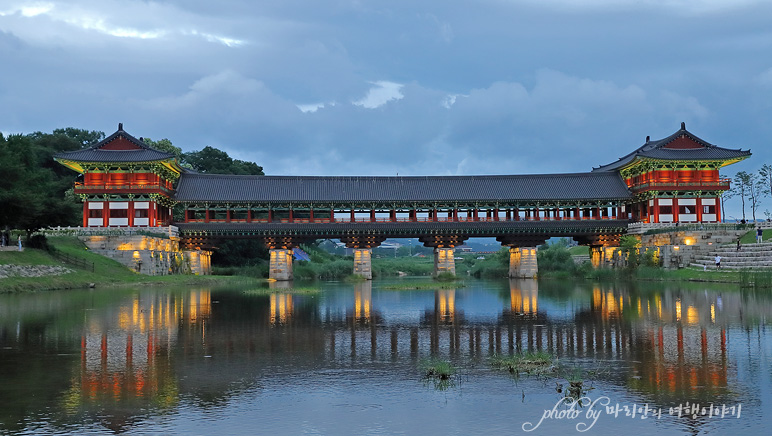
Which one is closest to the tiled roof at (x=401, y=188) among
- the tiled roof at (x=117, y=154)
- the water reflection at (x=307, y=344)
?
the tiled roof at (x=117, y=154)

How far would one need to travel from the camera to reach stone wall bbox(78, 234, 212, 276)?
69.8m

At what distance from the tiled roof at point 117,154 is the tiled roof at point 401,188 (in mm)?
7436

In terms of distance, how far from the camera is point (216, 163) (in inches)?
4569

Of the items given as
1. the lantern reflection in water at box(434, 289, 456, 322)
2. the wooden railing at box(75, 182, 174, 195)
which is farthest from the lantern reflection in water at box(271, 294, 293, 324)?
the wooden railing at box(75, 182, 174, 195)

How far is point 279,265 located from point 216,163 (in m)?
41.2

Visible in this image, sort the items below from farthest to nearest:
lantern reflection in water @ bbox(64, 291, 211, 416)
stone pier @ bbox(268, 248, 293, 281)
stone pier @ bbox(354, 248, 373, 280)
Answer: stone pier @ bbox(354, 248, 373, 280)
stone pier @ bbox(268, 248, 293, 281)
lantern reflection in water @ bbox(64, 291, 211, 416)

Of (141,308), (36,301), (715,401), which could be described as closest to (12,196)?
(36,301)

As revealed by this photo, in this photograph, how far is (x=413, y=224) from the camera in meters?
82.5

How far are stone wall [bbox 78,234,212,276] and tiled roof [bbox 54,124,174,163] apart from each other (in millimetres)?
9341

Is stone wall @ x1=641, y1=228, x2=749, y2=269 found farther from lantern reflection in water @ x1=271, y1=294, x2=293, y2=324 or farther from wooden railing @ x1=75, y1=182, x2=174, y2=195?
wooden railing @ x1=75, y1=182, x2=174, y2=195

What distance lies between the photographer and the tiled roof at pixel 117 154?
7694 centimetres

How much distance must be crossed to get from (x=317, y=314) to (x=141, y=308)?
9342 millimetres

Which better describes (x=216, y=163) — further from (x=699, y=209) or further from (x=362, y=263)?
(x=699, y=209)

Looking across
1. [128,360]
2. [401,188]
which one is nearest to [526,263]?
[401,188]
